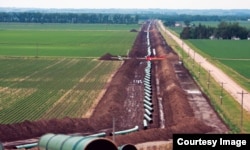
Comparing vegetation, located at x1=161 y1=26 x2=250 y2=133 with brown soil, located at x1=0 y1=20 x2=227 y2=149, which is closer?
brown soil, located at x1=0 y1=20 x2=227 y2=149

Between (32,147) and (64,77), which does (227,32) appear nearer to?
(64,77)

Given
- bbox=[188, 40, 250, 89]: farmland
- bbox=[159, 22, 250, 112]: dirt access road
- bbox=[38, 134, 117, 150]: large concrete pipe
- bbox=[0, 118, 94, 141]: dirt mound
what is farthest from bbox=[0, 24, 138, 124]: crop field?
bbox=[38, 134, 117, 150]: large concrete pipe

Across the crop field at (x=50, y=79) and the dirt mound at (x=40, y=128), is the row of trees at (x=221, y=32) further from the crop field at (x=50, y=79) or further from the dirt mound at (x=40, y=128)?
the dirt mound at (x=40, y=128)

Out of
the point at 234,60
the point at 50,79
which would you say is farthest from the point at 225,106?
the point at 234,60

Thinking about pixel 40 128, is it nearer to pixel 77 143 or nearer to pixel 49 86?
pixel 77 143

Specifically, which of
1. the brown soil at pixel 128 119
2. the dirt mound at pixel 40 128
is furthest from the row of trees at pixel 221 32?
the dirt mound at pixel 40 128

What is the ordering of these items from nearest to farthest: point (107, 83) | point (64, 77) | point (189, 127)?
1. point (189, 127)
2. point (107, 83)
3. point (64, 77)

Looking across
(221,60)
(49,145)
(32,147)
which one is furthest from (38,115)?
(221,60)

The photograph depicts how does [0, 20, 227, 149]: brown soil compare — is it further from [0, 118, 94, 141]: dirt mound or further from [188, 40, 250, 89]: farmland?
[188, 40, 250, 89]: farmland
